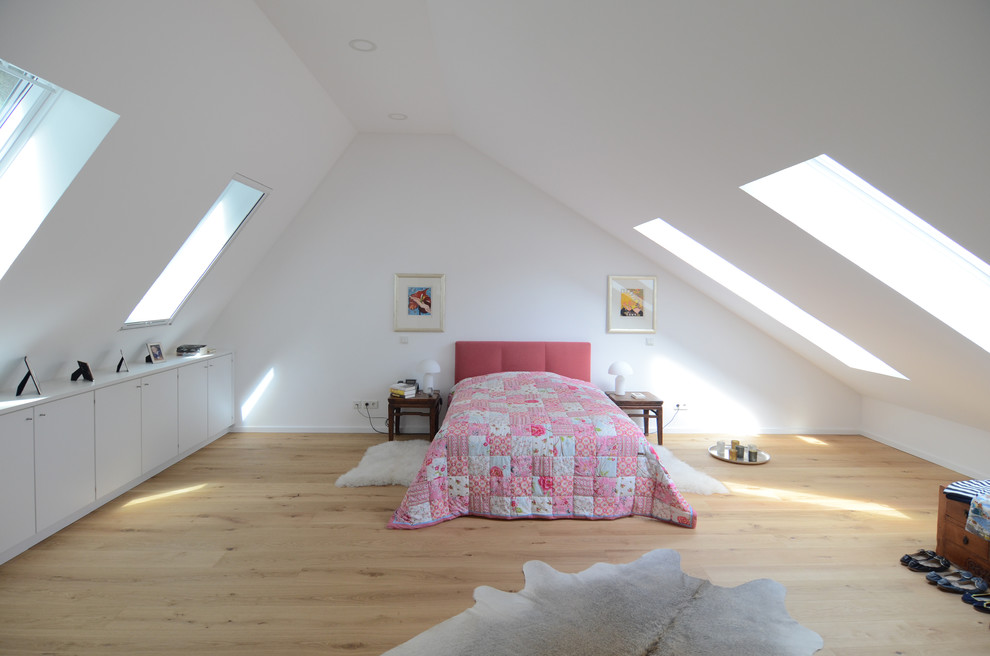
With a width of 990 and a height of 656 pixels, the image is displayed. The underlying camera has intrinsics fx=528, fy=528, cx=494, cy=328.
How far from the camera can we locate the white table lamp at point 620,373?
16.3 ft

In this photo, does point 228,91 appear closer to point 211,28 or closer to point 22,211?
point 211,28

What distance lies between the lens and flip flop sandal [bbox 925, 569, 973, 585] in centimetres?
259

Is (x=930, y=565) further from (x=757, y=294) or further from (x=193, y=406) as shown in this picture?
(x=193, y=406)

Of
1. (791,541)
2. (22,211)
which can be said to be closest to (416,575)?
(791,541)

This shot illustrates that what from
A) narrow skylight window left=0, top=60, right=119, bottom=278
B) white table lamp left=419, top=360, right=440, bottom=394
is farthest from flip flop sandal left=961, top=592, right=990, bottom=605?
narrow skylight window left=0, top=60, right=119, bottom=278

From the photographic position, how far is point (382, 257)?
5.26 m

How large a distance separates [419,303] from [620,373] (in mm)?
2069

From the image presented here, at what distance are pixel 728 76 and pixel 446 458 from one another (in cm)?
260

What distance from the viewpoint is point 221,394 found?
4.93 meters

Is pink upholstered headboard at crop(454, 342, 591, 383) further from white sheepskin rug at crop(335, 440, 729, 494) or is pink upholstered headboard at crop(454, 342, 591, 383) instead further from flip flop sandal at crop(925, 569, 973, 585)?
flip flop sandal at crop(925, 569, 973, 585)

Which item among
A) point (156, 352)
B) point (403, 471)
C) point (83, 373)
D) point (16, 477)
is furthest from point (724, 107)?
point (156, 352)

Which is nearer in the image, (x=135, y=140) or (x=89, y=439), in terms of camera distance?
(x=135, y=140)

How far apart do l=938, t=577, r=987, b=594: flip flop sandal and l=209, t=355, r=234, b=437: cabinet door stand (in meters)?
5.22

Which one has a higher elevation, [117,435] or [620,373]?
[620,373]
